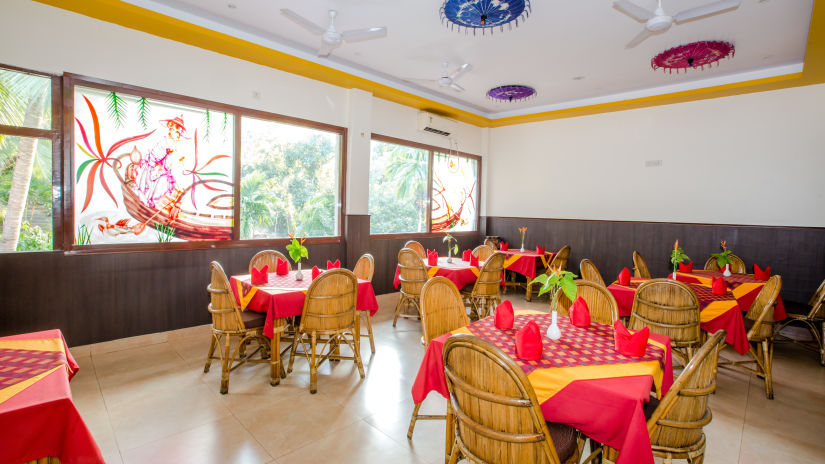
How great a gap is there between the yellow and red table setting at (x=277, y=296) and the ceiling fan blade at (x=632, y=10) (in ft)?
10.5

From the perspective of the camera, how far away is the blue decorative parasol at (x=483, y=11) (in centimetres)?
338

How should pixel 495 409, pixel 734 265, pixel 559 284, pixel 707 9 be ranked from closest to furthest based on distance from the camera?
pixel 495 409 → pixel 559 284 → pixel 707 9 → pixel 734 265

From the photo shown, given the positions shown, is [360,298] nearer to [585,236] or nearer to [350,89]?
[350,89]

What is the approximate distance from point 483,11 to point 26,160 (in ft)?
14.0

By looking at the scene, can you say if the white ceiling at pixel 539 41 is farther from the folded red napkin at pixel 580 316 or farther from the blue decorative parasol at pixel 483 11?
the folded red napkin at pixel 580 316

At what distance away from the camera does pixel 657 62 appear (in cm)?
495

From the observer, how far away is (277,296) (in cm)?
316

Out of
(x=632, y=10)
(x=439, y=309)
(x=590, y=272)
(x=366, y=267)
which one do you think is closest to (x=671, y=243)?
(x=590, y=272)

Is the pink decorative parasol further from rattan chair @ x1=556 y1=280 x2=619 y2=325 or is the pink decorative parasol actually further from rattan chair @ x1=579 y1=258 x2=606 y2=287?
rattan chair @ x1=556 y1=280 x2=619 y2=325

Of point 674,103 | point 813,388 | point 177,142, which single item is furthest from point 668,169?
point 177,142

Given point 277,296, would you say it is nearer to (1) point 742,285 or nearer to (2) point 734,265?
(1) point 742,285

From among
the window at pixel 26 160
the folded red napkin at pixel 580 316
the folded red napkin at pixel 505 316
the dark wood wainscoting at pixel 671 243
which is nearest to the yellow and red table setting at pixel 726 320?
the folded red napkin at pixel 580 316

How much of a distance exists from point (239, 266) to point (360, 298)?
185cm

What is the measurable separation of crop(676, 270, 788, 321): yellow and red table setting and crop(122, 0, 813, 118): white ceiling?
2.67 metres
